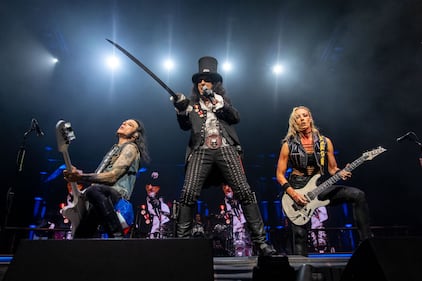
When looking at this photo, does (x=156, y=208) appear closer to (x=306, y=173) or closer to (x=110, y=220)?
(x=110, y=220)

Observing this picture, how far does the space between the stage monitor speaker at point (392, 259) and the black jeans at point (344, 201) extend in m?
1.86

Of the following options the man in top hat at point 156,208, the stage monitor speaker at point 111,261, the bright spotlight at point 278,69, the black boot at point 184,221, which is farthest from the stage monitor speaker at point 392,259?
the man in top hat at point 156,208

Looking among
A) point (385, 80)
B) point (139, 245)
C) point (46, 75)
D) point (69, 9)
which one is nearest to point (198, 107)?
point (139, 245)

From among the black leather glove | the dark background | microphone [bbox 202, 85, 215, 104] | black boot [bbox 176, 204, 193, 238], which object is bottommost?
black boot [bbox 176, 204, 193, 238]

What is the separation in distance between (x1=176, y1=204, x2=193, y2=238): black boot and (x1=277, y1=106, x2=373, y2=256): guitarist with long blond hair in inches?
59.6

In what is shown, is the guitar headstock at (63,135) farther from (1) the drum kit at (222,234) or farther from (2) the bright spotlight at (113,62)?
(2) the bright spotlight at (113,62)

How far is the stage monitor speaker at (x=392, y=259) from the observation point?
1.26 metres

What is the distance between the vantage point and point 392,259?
1.30m

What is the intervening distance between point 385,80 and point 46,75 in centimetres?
985

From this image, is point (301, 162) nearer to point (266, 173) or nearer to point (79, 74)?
point (79, 74)

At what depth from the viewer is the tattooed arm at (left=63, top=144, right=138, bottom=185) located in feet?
10.0

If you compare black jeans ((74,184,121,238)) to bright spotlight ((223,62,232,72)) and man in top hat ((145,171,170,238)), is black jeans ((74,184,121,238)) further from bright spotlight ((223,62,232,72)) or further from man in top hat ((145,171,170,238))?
bright spotlight ((223,62,232,72))

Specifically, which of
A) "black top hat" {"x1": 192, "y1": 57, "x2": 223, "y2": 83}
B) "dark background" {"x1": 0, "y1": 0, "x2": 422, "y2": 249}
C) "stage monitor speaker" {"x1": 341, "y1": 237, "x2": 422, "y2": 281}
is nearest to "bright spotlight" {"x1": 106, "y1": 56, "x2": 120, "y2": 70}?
"dark background" {"x1": 0, "y1": 0, "x2": 422, "y2": 249}

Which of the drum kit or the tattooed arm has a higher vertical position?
the tattooed arm
